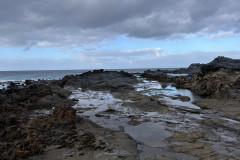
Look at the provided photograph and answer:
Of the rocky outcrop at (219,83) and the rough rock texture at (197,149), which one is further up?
the rocky outcrop at (219,83)

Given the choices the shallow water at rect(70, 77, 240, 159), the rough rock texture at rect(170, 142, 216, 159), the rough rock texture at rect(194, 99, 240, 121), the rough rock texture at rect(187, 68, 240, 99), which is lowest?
the shallow water at rect(70, 77, 240, 159)

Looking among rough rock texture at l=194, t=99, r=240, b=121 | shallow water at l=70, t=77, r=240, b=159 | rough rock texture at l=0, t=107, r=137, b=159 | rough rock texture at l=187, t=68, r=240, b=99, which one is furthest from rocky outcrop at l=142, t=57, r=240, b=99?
rough rock texture at l=0, t=107, r=137, b=159

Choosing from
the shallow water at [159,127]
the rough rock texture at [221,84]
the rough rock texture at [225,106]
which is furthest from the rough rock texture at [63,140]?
the rough rock texture at [221,84]

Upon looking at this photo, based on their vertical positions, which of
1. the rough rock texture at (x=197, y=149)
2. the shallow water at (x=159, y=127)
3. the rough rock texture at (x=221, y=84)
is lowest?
the shallow water at (x=159, y=127)

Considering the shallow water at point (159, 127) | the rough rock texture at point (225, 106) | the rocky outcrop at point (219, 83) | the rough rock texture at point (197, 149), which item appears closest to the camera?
the rough rock texture at point (197, 149)

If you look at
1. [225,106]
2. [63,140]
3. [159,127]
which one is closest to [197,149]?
[159,127]

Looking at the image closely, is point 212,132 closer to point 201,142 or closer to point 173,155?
point 201,142

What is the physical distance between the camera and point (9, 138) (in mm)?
6918

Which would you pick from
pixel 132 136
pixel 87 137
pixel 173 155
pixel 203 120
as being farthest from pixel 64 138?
pixel 203 120

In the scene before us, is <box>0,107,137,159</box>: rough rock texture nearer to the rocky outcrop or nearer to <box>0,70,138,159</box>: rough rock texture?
<box>0,70,138,159</box>: rough rock texture

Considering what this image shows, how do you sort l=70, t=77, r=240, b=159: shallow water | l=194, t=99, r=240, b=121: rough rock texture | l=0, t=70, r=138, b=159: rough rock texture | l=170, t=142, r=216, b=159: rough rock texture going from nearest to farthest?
l=0, t=70, r=138, b=159: rough rock texture → l=170, t=142, r=216, b=159: rough rock texture → l=70, t=77, r=240, b=159: shallow water → l=194, t=99, r=240, b=121: rough rock texture

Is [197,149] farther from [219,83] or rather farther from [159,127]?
[219,83]

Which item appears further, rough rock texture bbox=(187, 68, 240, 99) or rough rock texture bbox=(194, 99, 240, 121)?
rough rock texture bbox=(187, 68, 240, 99)

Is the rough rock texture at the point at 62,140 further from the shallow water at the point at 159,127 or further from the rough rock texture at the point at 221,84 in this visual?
the rough rock texture at the point at 221,84
